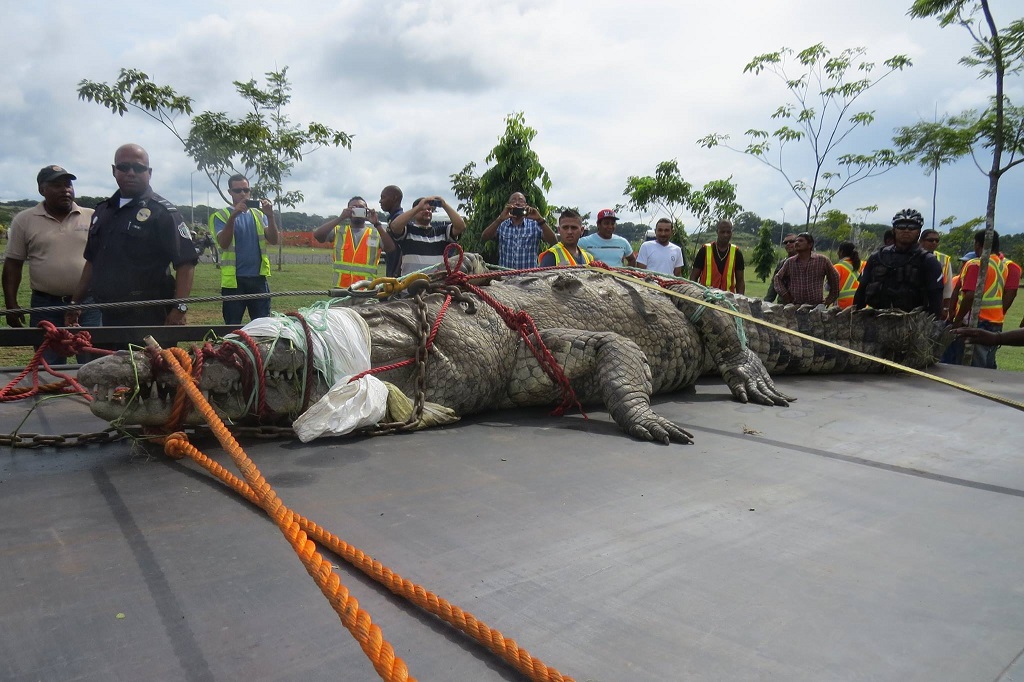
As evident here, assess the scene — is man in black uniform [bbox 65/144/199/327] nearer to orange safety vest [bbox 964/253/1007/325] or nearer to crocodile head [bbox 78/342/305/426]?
crocodile head [bbox 78/342/305/426]

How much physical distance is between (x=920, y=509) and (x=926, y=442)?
116 cm

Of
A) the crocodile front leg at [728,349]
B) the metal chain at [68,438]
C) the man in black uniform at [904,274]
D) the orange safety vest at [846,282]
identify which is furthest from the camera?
the orange safety vest at [846,282]

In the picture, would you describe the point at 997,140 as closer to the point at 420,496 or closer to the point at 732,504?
the point at 732,504

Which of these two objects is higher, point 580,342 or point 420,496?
point 580,342

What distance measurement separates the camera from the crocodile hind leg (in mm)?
3584

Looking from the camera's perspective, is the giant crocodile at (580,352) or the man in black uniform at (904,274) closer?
the giant crocodile at (580,352)

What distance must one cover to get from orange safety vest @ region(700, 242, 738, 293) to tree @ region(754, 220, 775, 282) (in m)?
19.7

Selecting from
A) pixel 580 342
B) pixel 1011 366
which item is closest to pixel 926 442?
pixel 580 342

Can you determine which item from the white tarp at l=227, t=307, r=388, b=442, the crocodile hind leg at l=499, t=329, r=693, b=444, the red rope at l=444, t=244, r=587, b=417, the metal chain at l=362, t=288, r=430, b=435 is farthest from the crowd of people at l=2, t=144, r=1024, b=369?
the crocodile hind leg at l=499, t=329, r=693, b=444

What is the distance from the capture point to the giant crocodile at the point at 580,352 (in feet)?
9.34

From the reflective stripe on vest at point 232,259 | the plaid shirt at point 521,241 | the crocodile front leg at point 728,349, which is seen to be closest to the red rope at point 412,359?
the crocodile front leg at point 728,349

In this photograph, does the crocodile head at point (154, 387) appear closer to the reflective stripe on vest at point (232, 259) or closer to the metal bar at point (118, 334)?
the metal bar at point (118, 334)

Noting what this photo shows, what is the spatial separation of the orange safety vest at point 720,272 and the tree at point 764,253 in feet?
64.7

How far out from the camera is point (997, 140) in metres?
7.78
